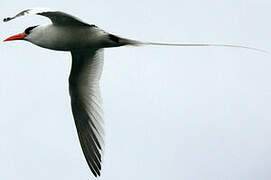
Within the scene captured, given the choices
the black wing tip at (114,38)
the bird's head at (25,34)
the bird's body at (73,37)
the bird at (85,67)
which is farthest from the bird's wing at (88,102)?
the black wing tip at (114,38)

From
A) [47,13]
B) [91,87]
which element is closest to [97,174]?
[91,87]

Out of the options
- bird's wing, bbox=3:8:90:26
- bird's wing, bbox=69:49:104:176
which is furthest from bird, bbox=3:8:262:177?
bird's wing, bbox=3:8:90:26

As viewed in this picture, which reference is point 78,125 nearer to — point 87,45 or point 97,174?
point 97,174

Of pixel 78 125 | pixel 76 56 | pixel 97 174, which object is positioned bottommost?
pixel 97 174

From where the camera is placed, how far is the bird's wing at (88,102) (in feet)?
46.9

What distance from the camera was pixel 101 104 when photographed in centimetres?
1459

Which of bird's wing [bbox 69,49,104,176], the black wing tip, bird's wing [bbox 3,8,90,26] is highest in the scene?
bird's wing [bbox 3,8,90,26]

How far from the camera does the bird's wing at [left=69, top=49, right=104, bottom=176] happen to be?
46.9 ft

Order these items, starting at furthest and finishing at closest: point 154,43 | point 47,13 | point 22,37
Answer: point 22,37 → point 154,43 → point 47,13

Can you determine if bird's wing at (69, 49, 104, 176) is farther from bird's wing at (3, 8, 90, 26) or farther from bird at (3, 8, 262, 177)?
bird's wing at (3, 8, 90, 26)

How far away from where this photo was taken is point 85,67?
1446cm

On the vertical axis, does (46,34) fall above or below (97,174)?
above

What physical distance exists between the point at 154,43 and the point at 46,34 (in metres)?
2.14

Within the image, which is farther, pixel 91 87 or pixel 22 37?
pixel 91 87
